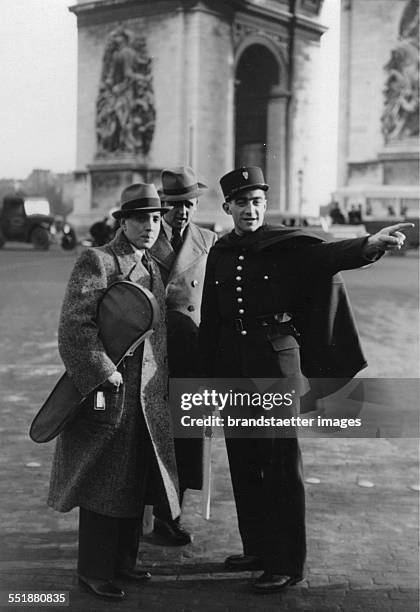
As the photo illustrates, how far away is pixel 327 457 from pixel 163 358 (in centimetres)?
235

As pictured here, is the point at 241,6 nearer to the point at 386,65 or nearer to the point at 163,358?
the point at 386,65

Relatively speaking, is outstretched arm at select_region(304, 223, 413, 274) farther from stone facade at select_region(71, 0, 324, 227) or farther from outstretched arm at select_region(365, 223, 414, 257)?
stone facade at select_region(71, 0, 324, 227)

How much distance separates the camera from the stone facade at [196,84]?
83.3 feet

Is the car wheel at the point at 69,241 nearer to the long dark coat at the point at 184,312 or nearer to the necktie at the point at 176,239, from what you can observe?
the necktie at the point at 176,239

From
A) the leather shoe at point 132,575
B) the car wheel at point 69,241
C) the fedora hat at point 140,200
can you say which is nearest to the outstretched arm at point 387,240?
the fedora hat at point 140,200

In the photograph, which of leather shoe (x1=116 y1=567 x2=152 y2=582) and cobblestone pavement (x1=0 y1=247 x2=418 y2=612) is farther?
leather shoe (x1=116 y1=567 x2=152 y2=582)

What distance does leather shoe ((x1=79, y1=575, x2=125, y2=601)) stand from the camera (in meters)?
4.02

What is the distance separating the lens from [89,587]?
409cm

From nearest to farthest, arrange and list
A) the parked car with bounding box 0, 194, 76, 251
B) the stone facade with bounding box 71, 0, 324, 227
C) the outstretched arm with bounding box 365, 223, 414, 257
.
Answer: the outstretched arm with bounding box 365, 223, 414, 257 < the stone facade with bounding box 71, 0, 324, 227 < the parked car with bounding box 0, 194, 76, 251

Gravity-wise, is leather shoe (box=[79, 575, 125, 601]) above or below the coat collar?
below

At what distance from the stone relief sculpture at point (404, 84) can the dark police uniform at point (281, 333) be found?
22.7m

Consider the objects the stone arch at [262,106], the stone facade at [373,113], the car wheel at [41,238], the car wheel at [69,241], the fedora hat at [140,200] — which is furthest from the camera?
the car wheel at [41,238]

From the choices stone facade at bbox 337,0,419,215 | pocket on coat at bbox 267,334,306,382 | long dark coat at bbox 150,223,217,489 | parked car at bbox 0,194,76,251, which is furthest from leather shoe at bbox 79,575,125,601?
parked car at bbox 0,194,76,251

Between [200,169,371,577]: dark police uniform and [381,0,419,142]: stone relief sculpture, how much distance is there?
2271 cm
